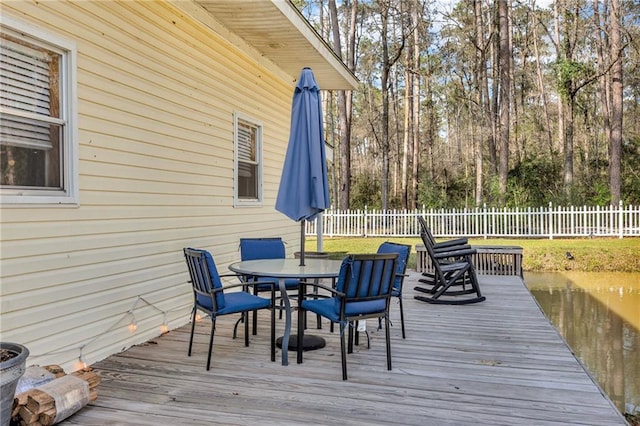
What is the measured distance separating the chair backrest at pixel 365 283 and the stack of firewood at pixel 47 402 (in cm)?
164

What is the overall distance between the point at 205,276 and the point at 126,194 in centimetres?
112

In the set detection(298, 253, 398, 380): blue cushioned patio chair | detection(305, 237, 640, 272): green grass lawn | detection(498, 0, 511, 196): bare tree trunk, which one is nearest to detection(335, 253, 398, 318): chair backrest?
detection(298, 253, 398, 380): blue cushioned patio chair

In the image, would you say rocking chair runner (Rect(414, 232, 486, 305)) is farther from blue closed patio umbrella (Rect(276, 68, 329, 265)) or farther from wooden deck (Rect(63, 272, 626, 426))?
blue closed patio umbrella (Rect(276, 68, 329, 265))

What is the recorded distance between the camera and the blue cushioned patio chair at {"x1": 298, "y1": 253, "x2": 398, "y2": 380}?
3.15 meters

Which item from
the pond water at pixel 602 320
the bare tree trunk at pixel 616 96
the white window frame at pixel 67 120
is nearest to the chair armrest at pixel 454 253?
the pond water at pixel 602 320

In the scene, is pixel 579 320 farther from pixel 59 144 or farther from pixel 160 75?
pixel 59 144

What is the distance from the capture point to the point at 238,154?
6.00 metres

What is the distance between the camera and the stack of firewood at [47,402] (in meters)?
2.35

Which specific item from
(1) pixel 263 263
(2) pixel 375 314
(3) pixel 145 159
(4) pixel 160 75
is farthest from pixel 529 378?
(4) pixel 160 75

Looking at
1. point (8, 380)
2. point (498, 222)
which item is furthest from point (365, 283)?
point (498, 222)

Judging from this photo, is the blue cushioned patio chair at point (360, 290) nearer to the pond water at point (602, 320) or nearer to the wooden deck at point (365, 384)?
the wooden deck at point (365, 384)

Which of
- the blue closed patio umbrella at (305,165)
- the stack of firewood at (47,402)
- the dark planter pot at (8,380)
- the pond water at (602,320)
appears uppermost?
the blue closed patio umbrella at (305,165)

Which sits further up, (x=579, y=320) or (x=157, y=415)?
(x=157, y=415)

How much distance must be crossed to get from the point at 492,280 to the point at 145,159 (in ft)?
18.3
